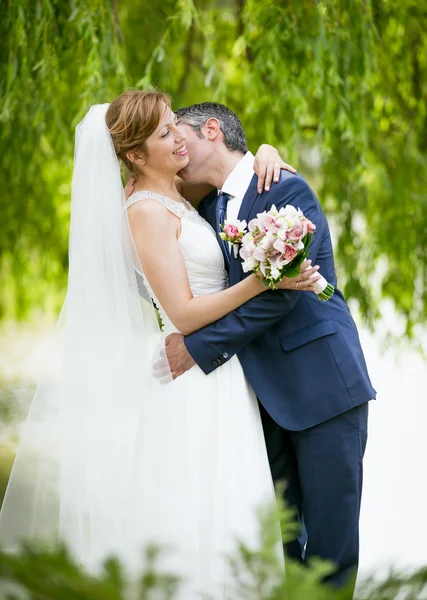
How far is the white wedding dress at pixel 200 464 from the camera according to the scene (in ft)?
8.33

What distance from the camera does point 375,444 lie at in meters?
5.41

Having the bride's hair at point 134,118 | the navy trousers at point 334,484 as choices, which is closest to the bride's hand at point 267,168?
the bride's hair at point 134,118

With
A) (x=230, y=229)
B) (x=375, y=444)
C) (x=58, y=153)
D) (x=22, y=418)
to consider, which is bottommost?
(x=375, y=444)

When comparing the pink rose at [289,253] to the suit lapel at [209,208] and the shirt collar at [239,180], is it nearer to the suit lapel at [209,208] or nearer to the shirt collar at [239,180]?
the shirt collar at [239,180]

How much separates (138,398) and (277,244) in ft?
2.77

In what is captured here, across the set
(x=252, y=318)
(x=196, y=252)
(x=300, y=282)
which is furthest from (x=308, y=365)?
(x=196, y=252)

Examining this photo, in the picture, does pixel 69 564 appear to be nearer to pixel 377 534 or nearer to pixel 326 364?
pixel 326 364

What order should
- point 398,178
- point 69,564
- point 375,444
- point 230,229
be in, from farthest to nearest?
1. point 375,444
2. point 398,178
3. point 230,229
4. point 69,564

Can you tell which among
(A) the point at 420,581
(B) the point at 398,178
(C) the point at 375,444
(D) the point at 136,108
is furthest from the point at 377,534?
(A) the point at 420,581

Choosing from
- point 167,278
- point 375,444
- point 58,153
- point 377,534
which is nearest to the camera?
point 167,278

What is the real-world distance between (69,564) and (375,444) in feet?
14.7

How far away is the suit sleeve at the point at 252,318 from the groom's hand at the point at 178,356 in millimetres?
31

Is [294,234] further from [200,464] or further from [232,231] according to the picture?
[200,464]

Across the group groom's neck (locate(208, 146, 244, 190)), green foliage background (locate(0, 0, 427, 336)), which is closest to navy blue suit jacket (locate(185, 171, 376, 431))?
groom's neck (locate(208, 146, 244, 190))
